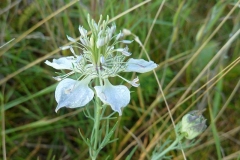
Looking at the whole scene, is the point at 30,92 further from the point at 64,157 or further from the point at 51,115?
the point at 64,157

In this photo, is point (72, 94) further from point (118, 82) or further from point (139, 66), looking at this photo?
point (118, 82)

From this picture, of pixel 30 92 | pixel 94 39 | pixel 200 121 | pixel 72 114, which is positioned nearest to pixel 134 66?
pixel 94 39

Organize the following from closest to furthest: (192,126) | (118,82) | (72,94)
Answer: (72,94) → (192,126) → (118,82)

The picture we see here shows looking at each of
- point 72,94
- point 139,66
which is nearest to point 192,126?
point 139,66

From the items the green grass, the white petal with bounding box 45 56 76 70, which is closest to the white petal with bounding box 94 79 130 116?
the white petal with bounding box 45 56 76 70

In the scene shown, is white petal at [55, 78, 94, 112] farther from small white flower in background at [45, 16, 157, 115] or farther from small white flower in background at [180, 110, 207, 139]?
small white flower in background at [180, 110, 207, 139]
